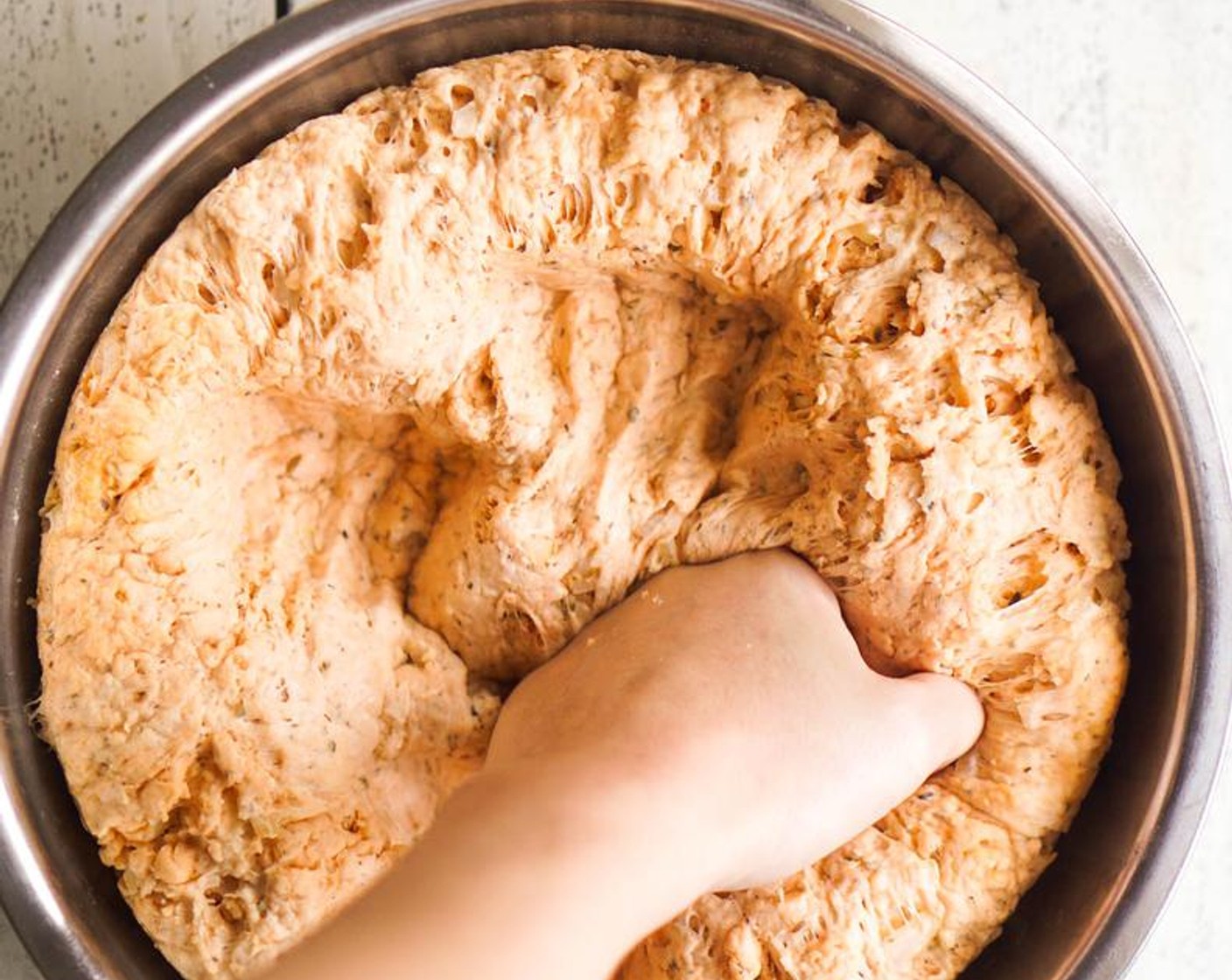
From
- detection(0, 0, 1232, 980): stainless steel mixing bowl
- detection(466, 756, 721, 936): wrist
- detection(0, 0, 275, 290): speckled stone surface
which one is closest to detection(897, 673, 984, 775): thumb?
detection(0, 0, 1232, 980): stainless steel mixing bowl

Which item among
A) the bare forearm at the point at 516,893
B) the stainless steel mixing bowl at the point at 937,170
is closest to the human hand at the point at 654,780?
the bare forearm at the point at 516,893

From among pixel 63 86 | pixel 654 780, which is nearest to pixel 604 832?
pixel 654 780

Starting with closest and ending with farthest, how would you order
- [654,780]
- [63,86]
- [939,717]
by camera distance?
[654,780]
[939,717]
[63,86]

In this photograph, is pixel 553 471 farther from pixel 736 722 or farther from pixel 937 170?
pixel 937 170

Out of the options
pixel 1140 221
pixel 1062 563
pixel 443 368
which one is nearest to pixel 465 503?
pixel 443 368

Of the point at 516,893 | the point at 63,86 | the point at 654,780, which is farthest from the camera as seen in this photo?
the point at 63,86

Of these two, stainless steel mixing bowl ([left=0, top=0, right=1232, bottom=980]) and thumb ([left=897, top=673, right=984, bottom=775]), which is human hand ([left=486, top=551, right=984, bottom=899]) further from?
stainless steel mixing bowl ([left=0, top=0, right=1232, bottom=980])
